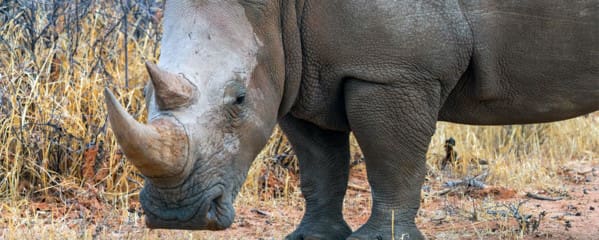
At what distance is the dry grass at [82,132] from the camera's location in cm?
691

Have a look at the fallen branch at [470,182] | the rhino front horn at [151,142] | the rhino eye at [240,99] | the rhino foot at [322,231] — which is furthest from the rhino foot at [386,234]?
the fallen branch at [470,182]

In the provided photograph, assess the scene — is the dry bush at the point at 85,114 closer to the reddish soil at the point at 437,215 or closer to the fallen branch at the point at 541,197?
the reddish soil at the point at 437,215

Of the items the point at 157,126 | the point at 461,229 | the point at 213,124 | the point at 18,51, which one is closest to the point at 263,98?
the point at 213,124

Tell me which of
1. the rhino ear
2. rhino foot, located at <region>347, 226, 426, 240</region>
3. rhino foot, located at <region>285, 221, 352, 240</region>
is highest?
the rhino ear

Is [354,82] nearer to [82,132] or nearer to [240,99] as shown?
[240,99]

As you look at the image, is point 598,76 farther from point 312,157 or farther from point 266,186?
point 266,186

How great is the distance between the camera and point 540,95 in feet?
17.3

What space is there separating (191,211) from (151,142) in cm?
46

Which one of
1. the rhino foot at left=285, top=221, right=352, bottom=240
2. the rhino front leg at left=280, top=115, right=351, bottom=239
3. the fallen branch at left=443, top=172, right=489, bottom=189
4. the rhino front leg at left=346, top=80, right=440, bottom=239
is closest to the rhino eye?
the rhino front leg at left=346, top=80, right=440, bottom=239

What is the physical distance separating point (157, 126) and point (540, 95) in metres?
2.02

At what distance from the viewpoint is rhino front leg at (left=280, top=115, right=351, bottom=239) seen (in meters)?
5.73

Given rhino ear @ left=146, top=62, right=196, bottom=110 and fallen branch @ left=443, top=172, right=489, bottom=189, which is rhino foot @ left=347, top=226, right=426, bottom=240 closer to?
rhino ear @ left=146, top=62, right=196, bottom=110

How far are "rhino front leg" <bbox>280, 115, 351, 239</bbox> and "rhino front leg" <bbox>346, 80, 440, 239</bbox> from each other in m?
0.51

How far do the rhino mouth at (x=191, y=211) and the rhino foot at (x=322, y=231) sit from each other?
4.36ft
